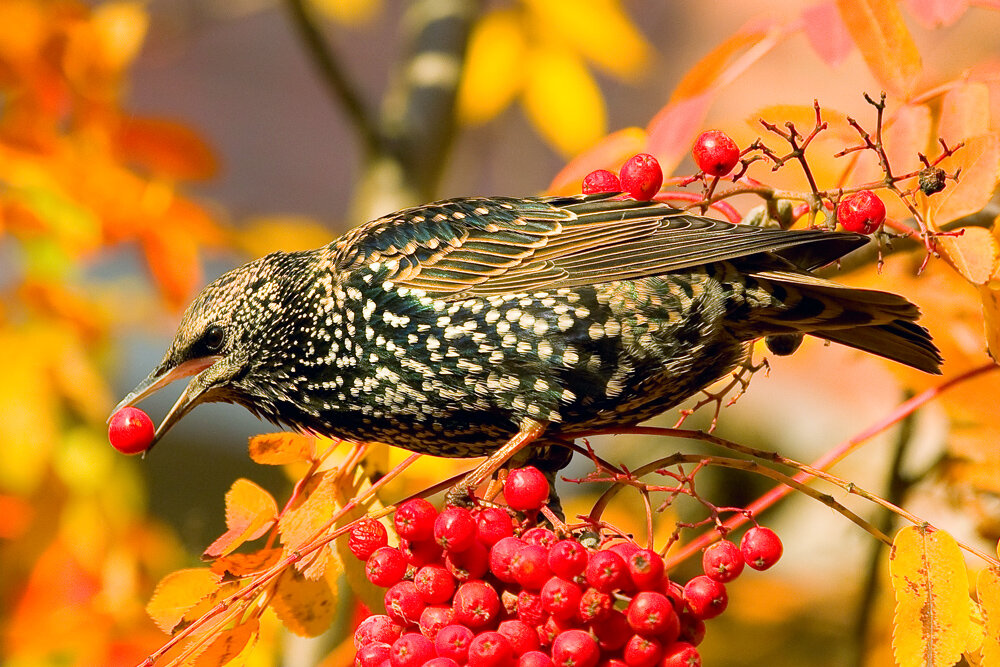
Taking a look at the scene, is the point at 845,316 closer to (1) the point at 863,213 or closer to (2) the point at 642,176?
(1) the point at 863,213

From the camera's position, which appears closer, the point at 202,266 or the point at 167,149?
the point at 167,149

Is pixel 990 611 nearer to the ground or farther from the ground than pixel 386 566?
nearer to the ground

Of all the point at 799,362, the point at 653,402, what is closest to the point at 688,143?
the point at 653,402

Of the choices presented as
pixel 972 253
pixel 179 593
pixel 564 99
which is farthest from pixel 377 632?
pixel 564 99

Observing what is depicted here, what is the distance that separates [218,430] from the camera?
421cm

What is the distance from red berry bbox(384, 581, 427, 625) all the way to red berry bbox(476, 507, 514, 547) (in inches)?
3.5

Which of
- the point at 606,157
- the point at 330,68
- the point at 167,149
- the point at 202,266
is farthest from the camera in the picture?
the point at 202,266

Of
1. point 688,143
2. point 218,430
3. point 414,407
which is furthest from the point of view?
point 218,430

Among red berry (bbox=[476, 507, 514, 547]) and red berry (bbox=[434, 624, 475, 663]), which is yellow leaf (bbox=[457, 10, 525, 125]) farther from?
red berry (bbox=[434, 624, 475, 663])

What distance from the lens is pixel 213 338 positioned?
1.36 metres

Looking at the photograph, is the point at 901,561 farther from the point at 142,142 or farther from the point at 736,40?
the point at 142,142

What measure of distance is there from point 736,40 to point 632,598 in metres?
0.76

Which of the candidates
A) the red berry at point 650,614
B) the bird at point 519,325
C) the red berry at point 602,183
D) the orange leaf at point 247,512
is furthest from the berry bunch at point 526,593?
the red berry at point 602,183

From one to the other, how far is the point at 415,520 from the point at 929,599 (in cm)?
51
